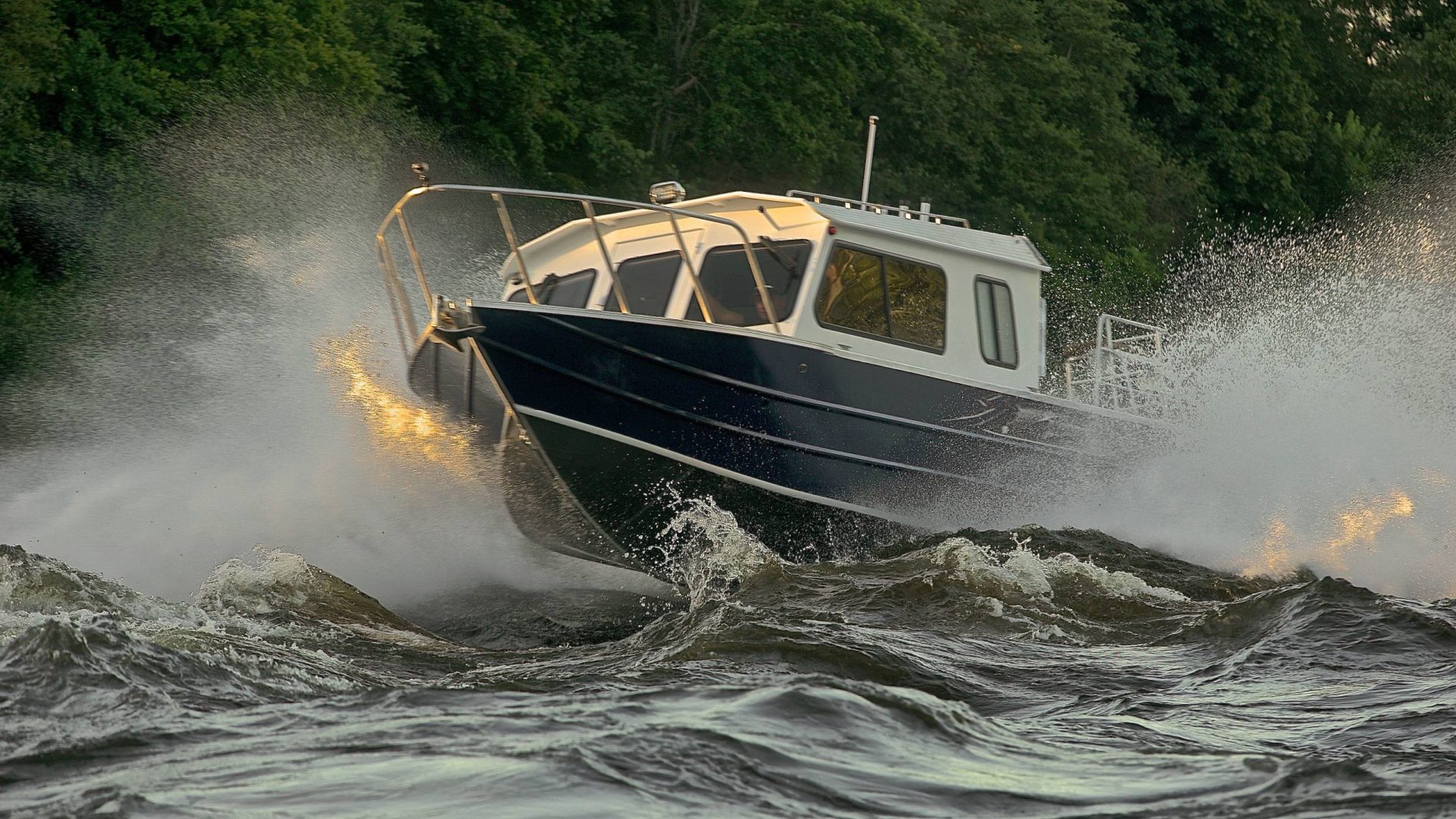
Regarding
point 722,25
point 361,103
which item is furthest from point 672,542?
point 722,25

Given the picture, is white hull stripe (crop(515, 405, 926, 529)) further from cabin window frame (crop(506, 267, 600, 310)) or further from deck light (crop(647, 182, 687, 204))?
deck light (crop(647, 182, 687, 204))

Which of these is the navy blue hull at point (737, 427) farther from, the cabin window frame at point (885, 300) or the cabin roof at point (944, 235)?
the cabin roof at point (944, 235)

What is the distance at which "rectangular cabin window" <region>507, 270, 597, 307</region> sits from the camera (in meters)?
12.0

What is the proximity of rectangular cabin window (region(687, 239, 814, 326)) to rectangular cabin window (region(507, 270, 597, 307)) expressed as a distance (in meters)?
1.03

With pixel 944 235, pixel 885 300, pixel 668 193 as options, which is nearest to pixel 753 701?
pixel 885 300

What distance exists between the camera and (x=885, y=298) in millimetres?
11445

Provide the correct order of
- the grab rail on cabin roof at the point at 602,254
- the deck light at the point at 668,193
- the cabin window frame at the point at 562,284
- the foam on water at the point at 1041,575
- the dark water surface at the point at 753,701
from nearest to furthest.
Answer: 1. the dark water surface at the point at 753,701
2. the foam on water at the point at 1041,575
3. the grab rail on cabin roof at the point at 602,254
4. the deck light at the point at 668,193
5. the cabin window frame at the point at 562,284

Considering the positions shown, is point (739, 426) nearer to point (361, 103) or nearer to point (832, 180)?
point (361, 103)

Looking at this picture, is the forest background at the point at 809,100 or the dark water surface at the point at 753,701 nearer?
the dark water surface at the point at 753,701

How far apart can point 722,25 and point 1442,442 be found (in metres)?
18.0

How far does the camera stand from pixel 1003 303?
12.2 m

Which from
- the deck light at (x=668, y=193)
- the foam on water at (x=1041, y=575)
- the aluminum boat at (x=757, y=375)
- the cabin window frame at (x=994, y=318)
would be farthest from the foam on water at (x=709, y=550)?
the cabin window frame at (x=994, y=318)

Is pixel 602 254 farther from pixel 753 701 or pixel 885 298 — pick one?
pixel 753 701

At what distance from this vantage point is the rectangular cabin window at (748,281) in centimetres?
1108
